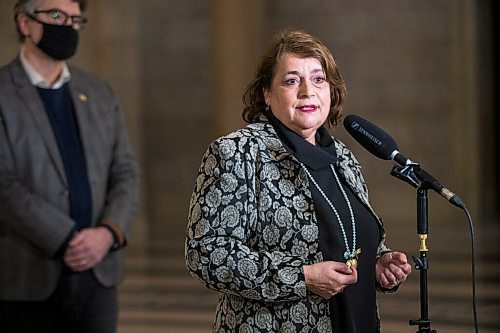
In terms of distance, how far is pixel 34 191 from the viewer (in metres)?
4.64

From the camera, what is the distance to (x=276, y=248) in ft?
10.5

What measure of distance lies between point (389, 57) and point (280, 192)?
9880mm

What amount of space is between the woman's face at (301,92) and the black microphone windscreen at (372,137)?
0.12 m

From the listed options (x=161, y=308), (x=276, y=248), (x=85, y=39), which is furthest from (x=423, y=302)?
(x=85, y=39)

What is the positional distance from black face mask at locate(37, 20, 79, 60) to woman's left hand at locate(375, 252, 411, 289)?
1861 mm

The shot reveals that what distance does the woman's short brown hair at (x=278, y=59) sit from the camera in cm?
330

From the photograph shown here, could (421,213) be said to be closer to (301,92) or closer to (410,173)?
(410,173)

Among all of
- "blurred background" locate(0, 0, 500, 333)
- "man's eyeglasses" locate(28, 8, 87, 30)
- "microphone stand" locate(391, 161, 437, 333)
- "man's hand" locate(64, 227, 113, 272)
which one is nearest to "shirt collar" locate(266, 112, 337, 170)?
"microphone stand" locate(391, 161, 437, 333)

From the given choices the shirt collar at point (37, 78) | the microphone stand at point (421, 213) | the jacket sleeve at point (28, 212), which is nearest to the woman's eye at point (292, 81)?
the microphone stand at point (421, 213)

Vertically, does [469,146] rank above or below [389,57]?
below

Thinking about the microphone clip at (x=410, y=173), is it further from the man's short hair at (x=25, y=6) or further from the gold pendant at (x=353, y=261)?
the man's short hair at (x=25, y=6)

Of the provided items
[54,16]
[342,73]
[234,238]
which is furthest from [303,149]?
[342,73]

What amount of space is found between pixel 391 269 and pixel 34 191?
1.81 meters

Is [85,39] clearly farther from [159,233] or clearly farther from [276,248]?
[276,248]
